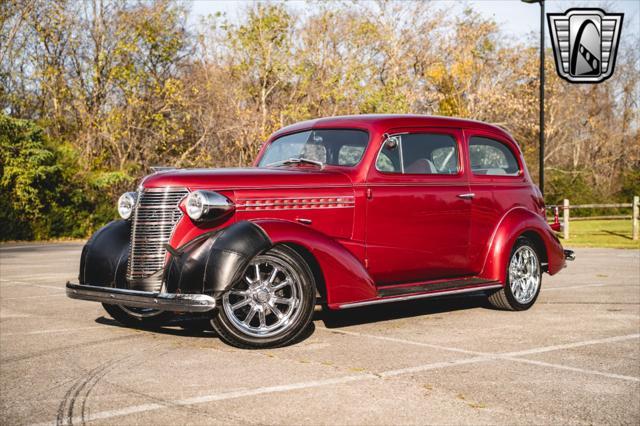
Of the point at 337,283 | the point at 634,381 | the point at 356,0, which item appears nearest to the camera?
the point at 634,381

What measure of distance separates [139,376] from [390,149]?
3558 mm

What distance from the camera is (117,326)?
7402 mm

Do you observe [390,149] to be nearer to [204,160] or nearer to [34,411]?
[34,411]

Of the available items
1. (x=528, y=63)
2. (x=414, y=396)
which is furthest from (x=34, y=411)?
(x=528, y=63)

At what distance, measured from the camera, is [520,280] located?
859 cm

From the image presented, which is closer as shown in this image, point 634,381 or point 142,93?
point 634,381

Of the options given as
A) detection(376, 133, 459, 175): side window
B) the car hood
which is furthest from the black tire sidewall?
the car hood

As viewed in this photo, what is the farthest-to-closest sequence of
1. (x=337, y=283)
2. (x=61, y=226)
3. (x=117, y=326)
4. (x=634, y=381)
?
1. (x=61, y=226)
2. (x=117, y=326)
3. (x=337, y=283)
4. (x=634, y=381)

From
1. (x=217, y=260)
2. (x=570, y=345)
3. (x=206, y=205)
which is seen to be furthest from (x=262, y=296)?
(x=570, y=345)

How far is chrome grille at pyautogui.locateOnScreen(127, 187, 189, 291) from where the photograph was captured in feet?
20.9

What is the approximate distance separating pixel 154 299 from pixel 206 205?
35.0 inches

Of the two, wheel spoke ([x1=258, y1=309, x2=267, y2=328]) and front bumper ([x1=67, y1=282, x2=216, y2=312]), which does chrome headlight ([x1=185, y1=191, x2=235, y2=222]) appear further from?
wheel spoke ([x1=258, y1=309, x2=267, y2=328])

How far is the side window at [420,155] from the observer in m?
7.45

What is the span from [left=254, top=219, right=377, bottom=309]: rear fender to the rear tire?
70.9 inches
